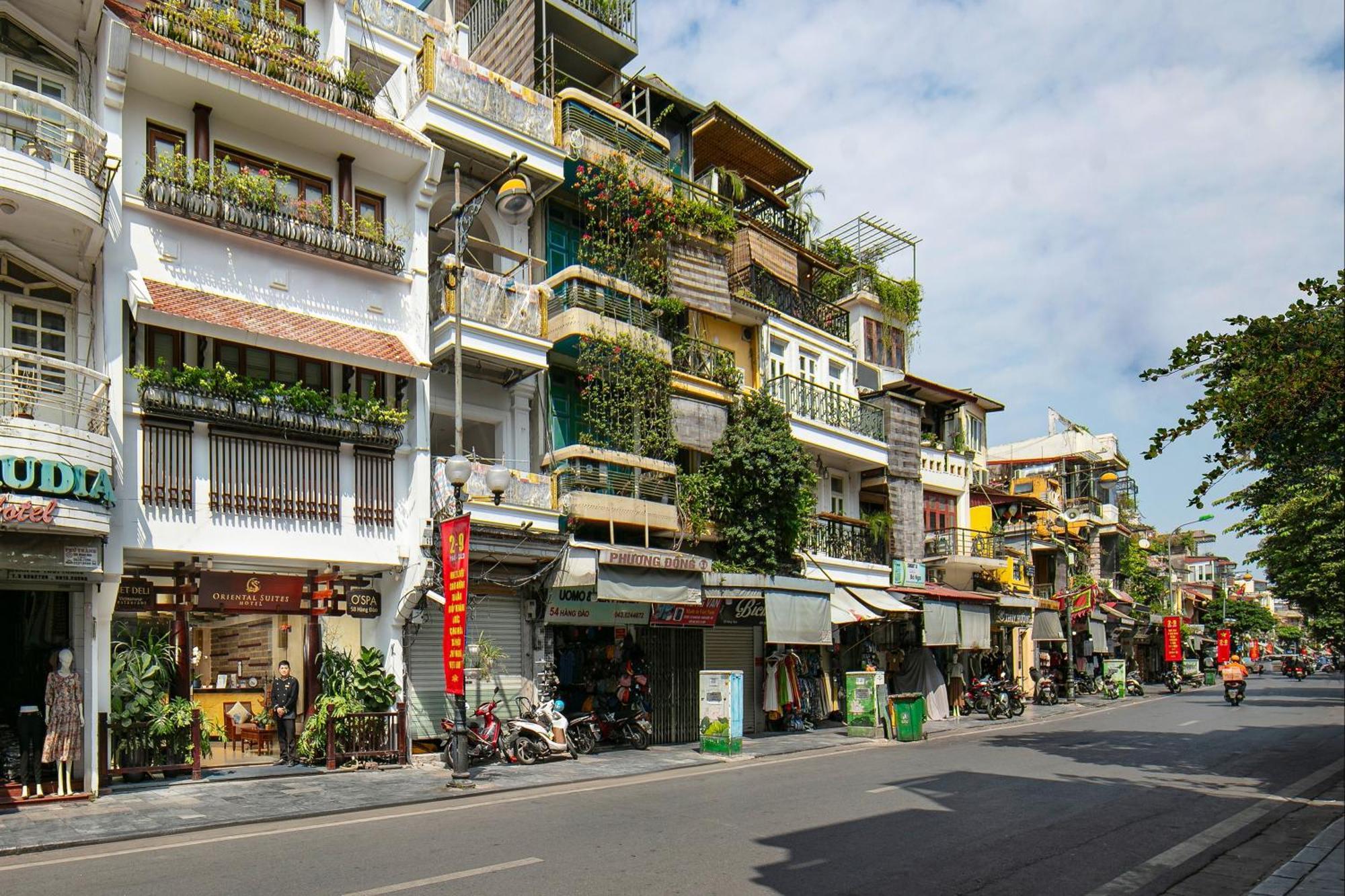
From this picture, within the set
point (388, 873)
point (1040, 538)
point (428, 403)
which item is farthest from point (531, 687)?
point (1040, 538)

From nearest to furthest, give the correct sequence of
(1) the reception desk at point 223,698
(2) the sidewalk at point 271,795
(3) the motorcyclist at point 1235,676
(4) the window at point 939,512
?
(2) the sidewalk at point 271,795 → (1) the reception desk at point 223,698 → (3) the motorcyclist at point 1235,676 → (4) the window at point 939,512

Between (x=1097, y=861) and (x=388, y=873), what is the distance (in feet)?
21.9

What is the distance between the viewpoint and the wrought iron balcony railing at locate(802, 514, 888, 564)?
92.6 feet

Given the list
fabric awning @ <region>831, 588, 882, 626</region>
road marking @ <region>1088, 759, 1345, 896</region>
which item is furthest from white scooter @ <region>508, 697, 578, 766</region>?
road marking @ <region>1088, 759, 1345, 896</region>

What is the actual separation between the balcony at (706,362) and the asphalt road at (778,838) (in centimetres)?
1089

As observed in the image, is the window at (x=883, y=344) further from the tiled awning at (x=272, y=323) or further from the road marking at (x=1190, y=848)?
the road marking at (x=1190, y=848)

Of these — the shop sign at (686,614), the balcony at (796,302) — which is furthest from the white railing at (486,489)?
the balcony at (796,302)

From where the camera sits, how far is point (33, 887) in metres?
8.37

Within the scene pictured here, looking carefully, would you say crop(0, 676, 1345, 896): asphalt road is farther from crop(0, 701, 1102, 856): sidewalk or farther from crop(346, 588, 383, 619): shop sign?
crop(346, 588, 383, 619): shop sign

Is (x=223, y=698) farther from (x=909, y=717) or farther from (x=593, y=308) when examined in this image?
(x=909, y=717)

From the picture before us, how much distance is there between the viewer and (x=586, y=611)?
21.1m

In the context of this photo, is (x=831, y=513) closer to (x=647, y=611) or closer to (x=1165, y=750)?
(x=647, y=611)

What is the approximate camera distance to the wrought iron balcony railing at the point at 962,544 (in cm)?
3512

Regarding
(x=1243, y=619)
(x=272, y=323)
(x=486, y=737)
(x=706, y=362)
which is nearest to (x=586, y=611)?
(x=486, y=737)
